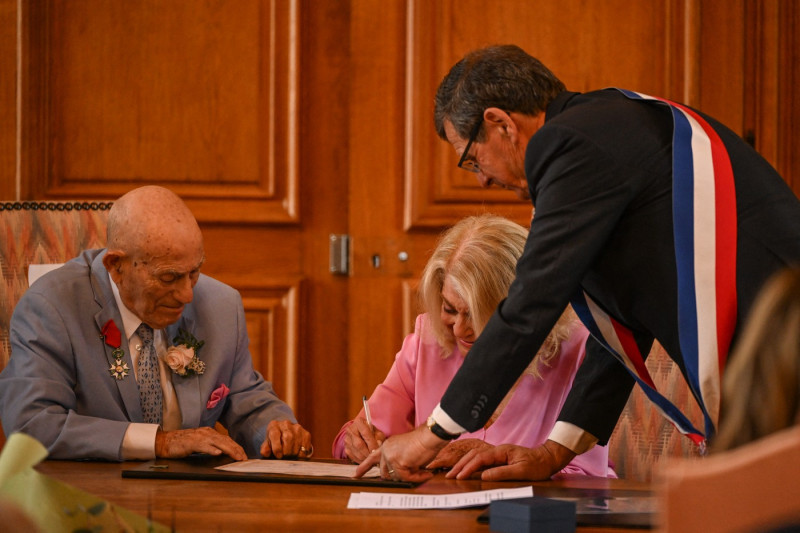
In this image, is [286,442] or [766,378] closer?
[766,378]

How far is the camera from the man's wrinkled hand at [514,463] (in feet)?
6.63

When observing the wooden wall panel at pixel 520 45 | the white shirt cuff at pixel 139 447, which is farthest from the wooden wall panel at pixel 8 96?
the white shirt cuff at pixel 139 447

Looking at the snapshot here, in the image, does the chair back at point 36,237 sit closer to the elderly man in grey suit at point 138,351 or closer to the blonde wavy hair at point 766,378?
the elderly man in grey suit at point 138,351

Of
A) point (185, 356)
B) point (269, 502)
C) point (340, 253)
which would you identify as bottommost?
point (269, 502)

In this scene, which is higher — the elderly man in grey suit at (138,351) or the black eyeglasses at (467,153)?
the black eyeglasses at (467,153)

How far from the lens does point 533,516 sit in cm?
145

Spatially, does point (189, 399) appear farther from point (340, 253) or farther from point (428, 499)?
point (340, 253)

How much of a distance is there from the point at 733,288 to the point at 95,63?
2806 millimetres

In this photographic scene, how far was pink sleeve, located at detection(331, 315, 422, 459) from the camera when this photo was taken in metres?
2.61

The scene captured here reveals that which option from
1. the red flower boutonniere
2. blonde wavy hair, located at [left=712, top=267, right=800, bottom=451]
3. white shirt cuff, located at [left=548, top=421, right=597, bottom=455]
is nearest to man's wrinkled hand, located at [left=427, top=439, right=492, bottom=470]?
white shirt cuff, located at [left=548, top=421, right=597, bottom=455]

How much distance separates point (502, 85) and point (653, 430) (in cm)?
120

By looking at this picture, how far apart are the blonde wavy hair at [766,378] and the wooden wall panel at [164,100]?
3064 millimetres

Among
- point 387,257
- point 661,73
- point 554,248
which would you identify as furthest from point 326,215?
point 554,248

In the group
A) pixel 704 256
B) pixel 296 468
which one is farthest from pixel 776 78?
pixel 296 468
